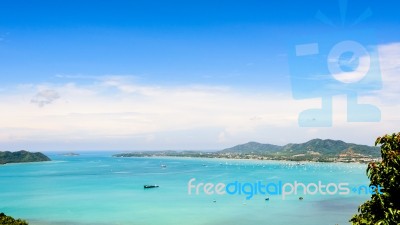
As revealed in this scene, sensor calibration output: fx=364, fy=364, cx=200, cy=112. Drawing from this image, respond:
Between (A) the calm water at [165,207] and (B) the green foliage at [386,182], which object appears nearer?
(B) the green foliage at [386,182]

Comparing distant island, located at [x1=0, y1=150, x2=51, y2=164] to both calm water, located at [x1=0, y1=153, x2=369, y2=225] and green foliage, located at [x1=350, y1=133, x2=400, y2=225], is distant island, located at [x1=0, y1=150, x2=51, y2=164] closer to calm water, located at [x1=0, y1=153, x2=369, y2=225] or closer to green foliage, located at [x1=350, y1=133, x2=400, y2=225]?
calm water, located at [x1=0, y1=153, x2=369, y2=225]

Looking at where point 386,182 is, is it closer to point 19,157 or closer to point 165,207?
point 165,207

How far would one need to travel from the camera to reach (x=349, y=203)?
4097 centimetres

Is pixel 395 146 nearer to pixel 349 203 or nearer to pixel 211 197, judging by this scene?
pixel 349 203

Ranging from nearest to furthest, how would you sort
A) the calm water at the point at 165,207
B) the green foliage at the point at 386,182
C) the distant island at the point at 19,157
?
the green foliage at the point at 386,182
the calm water at the point at 165,207
the distant island at the point at 19,157

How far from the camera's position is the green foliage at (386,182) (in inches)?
207

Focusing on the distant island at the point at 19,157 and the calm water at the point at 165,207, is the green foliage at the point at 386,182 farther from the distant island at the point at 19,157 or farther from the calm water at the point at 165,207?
the distant island at the point at 19,157

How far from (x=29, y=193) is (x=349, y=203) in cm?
4593

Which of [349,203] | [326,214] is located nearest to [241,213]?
[326,214]

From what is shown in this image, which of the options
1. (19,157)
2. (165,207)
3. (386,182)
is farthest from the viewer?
(19,157)

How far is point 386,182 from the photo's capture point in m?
5.45

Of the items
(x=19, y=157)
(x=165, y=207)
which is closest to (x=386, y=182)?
(x=165, y=207)

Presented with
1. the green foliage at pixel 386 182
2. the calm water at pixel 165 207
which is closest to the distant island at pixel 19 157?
the calm water at pixel 165 207

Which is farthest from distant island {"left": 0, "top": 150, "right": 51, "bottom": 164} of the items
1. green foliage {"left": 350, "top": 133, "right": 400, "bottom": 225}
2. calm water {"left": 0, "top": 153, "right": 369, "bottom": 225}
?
green foliage {"left": 350, "top": 133, "right": 400, "bottom": 225}
